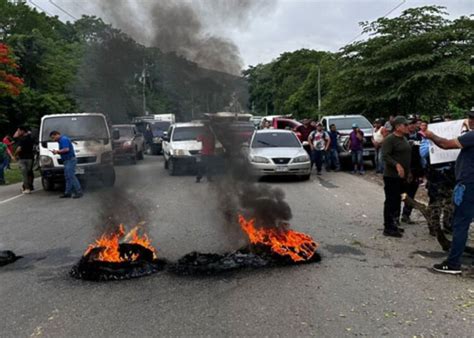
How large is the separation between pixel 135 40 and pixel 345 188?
7.14 meters

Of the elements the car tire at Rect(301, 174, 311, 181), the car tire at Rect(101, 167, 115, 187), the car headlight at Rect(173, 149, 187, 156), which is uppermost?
the car headlight at Rect(173, 149, 187, 156)

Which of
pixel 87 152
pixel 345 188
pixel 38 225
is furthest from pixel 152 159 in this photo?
pixel 38 225

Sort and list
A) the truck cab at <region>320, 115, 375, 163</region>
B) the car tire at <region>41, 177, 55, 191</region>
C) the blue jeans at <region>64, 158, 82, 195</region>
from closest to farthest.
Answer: the blue jeans at <region>64, 158, 82, 195</region> → the car tire at <region>41, 177, 55, 191</region> → the truck cab at <region>320, 115, 375, 163</region>

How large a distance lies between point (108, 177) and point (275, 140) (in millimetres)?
5378

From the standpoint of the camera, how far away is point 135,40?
750cm

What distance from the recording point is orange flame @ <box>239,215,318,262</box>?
587 cm

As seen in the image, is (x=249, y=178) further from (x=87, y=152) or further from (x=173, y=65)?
(x=87, y=152)

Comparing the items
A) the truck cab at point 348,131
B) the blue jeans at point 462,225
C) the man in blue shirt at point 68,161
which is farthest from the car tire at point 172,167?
the blue jeans at point 462,225

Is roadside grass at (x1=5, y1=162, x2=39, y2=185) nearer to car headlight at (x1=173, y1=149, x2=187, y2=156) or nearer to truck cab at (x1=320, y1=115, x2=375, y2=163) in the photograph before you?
car headlight at (x1=173, y1=149, x2=187, y2=156)

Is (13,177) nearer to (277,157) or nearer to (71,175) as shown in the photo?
(71,175)

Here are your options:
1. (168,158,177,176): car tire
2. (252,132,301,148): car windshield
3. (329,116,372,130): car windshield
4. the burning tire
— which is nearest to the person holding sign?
the burning tire

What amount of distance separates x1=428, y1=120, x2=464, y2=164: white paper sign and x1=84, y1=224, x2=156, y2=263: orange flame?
4161 mm

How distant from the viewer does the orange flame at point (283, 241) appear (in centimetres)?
587

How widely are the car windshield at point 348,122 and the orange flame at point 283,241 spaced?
37.3 feet
